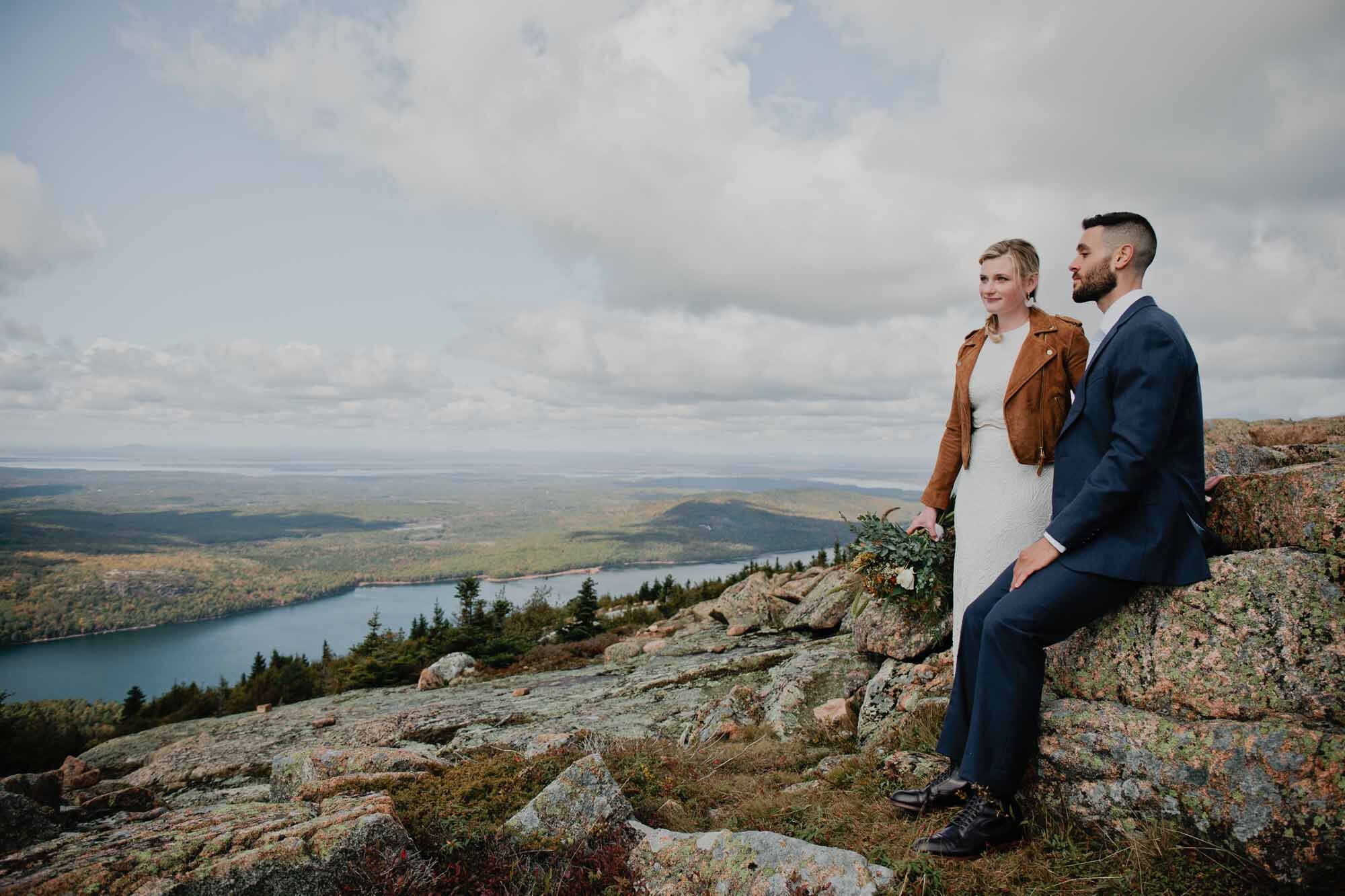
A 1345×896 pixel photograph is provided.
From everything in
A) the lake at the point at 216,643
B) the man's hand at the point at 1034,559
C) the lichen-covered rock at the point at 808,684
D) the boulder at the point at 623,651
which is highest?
the man's hand at the point at 1034,559

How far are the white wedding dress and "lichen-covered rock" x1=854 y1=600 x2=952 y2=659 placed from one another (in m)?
1.91

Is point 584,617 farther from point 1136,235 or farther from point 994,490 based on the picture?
point 1136,235

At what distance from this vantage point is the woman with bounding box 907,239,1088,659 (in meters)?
3.62

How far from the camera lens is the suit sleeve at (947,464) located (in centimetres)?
437

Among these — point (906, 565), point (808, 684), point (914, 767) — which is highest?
point (906, 565)

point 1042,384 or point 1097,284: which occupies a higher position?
point 1097,284

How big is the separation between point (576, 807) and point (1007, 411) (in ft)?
12.2

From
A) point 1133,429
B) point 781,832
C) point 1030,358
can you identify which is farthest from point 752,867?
point 1030,358

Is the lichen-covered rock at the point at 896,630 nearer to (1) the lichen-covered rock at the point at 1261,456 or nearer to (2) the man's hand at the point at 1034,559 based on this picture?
(1) the lichen-covered rock at the point at 1261,456

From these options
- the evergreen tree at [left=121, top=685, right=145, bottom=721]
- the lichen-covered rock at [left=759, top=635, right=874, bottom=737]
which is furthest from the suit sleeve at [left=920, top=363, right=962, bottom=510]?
the evergreen tree at [left=121, top=685, right=145, bottom=721]

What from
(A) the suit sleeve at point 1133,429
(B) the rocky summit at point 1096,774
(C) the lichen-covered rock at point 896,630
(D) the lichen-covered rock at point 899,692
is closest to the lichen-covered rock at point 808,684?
(C) the lichen-covered rock at point 896,630

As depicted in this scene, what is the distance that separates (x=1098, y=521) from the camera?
2887 mm

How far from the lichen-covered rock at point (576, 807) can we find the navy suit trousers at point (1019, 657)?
6.85 ft

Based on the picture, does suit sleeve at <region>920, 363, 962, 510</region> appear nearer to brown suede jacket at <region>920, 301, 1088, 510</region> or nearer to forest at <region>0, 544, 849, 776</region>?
brown suede jacket at <region>920, 301, 1088, 510</region>
